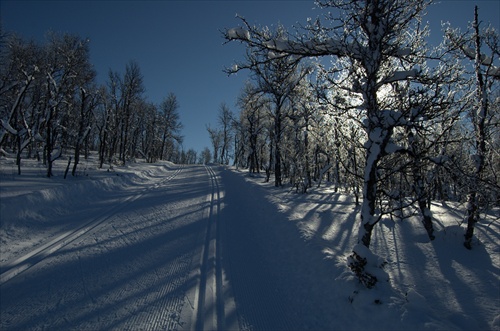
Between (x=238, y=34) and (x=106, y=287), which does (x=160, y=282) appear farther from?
(x=238, y=34)

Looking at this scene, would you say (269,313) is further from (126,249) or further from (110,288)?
(126,249)

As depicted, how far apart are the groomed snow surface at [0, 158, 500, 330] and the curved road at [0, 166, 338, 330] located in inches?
0.9

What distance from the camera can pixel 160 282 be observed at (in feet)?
16.2

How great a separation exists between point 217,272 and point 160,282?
3.75 feet

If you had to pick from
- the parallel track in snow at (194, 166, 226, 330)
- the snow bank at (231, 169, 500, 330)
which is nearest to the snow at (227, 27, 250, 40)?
the snow bank at (231, 169, 500, 330)

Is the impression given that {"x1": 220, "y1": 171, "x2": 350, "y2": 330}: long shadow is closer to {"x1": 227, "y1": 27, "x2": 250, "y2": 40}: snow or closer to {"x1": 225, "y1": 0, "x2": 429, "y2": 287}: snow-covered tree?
{"x1": 225, "y1": 0, "x2": 429, "y2": 287}: snow-covered tree

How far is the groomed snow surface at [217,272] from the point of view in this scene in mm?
3971

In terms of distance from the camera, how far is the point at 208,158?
112875 millimetres

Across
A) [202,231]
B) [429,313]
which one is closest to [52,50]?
[202,231]

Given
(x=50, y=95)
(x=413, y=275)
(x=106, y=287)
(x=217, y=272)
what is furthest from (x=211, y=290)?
(x=50, y=95)

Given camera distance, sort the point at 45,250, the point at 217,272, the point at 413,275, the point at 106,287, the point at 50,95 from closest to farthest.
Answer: the point at 106,287 → the point at 217,272 → the point at 45,250 → the point at 413,275 → the point at 50,95

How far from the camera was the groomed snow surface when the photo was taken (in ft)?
13.0

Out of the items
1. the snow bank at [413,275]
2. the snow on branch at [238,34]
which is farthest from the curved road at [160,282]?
the snow on branch at [238,34]

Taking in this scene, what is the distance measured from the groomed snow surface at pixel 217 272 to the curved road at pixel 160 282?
0.02 metres
